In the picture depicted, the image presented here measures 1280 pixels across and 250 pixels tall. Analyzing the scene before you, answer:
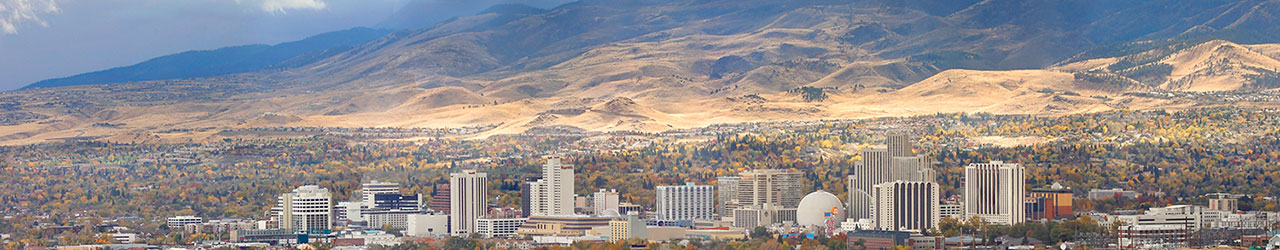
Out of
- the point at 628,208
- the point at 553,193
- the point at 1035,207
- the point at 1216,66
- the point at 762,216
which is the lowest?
the point at 762,216

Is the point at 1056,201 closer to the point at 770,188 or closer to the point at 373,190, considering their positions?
the point at 770,188

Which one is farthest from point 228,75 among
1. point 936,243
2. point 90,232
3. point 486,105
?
point 936,243

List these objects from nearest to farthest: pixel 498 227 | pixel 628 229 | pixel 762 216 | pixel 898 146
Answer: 1. pixel 628 229
2. pixel 498 227
3. pixel 762 216
4. pixel 898 146

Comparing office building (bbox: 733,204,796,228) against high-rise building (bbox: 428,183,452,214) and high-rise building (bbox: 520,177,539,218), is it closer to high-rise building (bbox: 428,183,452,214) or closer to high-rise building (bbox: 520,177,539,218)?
high-rise building (bbox: 520,177,539,218)

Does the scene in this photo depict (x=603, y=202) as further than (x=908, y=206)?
Yes

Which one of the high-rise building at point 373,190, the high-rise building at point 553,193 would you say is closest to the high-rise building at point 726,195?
the high-rise building at point 553,193

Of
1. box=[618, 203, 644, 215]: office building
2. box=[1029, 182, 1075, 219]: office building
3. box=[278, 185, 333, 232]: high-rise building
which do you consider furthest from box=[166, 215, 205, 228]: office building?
box=[1029, 182, 1075, 219]: office building

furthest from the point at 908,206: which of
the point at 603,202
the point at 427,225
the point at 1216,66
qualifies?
the point at 1216,66
